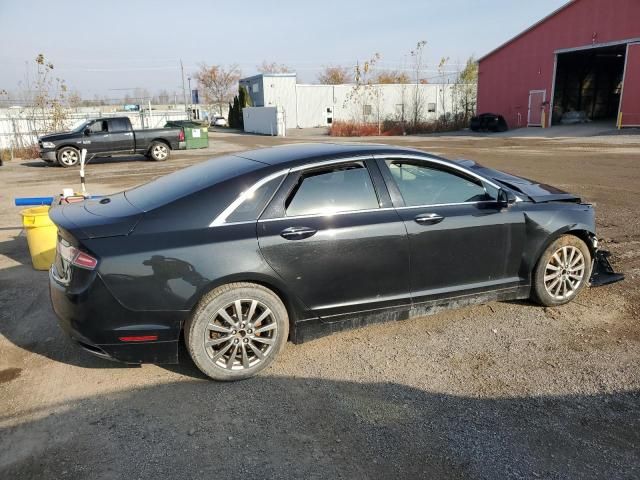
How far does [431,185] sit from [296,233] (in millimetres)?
1331

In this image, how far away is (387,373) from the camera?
3.61 meters

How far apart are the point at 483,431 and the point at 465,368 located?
2.44ft

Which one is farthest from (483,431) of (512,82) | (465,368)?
(512,82)

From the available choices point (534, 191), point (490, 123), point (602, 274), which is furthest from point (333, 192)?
point (490, 123)

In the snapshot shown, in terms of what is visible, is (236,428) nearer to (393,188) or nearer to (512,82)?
(393,188)

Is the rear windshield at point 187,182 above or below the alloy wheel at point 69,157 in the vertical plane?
above

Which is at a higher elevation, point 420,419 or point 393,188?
point 393,188

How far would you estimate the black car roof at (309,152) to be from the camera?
3.80 meters

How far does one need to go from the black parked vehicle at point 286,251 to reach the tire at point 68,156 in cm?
1608

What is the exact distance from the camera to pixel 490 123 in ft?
116

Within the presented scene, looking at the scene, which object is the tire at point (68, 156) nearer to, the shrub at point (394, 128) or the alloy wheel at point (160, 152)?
the alloy wheel at point (160, 152)

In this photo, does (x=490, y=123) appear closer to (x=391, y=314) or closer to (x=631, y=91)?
(x=631, y=91)

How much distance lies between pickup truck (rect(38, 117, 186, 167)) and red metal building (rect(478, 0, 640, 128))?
2606 centimetres

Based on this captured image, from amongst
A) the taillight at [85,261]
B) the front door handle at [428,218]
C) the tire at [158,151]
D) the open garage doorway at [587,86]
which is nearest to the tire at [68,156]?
the tire at [158,151]
